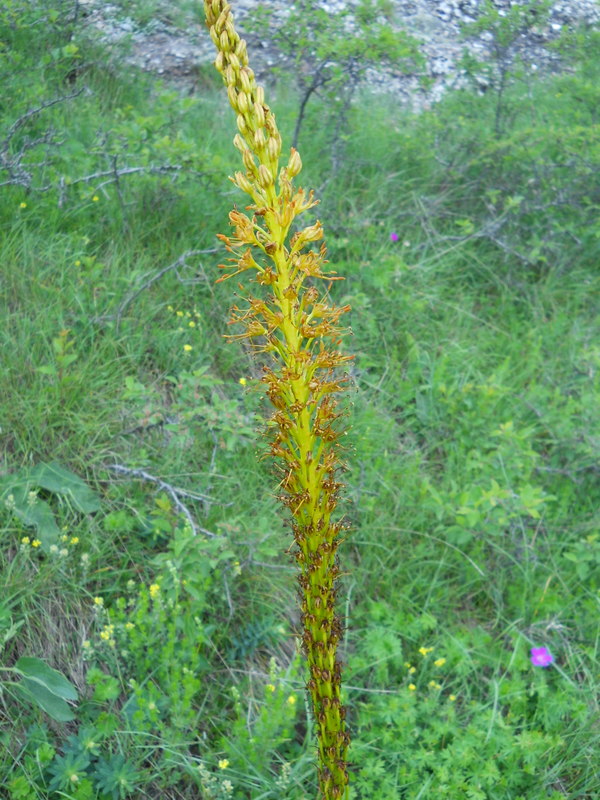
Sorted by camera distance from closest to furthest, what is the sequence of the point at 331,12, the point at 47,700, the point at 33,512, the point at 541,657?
the point at 47,700
the point at 33,512
the point at 541,657
the point at 331,12

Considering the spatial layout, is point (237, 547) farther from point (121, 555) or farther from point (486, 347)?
point (486, 347)

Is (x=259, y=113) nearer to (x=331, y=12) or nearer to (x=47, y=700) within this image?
(x=47, y=700)

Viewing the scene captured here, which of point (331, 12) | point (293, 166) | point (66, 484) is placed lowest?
point (66, 484)

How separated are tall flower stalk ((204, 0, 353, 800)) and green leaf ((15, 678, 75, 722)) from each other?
1262 millimetres

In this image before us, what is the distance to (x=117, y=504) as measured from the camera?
3.31 m

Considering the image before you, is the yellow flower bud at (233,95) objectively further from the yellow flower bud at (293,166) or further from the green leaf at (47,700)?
the green leaf at (47,700)

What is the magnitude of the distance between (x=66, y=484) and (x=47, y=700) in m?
0.92

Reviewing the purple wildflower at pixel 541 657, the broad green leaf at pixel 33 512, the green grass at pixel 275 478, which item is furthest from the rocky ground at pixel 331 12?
the purple wildflower at pixel 541 657

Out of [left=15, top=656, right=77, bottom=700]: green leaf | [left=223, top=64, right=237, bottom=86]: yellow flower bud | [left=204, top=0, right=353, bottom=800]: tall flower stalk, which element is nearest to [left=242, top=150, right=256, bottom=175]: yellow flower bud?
[left=204, top=0, right=353, bottom=800]: tall flower stalk

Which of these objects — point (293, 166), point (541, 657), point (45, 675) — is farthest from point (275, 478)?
point (541, 657)

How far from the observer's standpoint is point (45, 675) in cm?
264

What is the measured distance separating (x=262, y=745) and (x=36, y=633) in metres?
0.95

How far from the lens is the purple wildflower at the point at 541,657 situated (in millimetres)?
3143

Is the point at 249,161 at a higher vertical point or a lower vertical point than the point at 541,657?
higher
